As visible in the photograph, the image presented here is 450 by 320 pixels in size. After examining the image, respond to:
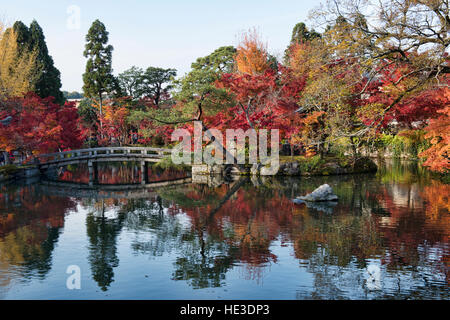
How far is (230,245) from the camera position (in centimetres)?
932

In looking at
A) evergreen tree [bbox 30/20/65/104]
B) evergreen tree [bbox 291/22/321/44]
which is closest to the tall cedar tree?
evergreen tree [bbox 30/20/65/104]

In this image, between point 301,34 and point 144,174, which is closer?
point 144,174

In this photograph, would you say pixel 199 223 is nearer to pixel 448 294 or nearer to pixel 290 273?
pixel 290 273

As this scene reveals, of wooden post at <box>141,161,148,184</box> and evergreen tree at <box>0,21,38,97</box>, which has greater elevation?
evergreen tree at <box>0,21,38,97</box>

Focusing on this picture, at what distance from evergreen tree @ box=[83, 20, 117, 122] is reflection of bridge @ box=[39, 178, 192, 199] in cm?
1309

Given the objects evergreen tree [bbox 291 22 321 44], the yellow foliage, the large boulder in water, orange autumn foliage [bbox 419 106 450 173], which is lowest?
the large boulder in water

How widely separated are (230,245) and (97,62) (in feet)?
90.1

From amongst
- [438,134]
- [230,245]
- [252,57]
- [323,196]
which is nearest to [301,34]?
[252,57]

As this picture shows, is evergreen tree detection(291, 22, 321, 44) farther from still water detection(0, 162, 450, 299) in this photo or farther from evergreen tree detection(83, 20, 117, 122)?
still water detection(0, 162, 450, 299)

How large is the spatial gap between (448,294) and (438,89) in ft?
40.6

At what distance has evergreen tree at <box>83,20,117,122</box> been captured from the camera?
32719mm

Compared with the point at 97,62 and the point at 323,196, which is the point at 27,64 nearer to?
the point at 97,62

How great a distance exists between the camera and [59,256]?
28.5ft
